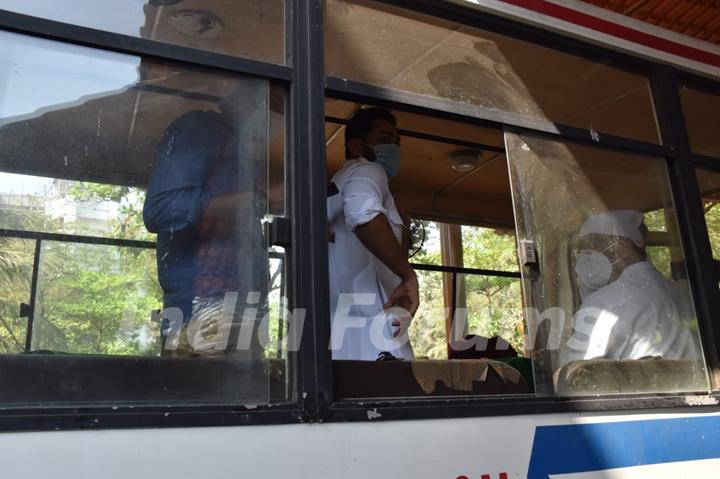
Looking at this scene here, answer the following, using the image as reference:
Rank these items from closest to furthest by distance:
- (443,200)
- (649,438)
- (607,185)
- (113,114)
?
(113,114) < (649,438) < (607,185) < (443,200)

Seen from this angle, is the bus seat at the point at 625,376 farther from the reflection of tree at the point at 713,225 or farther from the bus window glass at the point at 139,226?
the bus window glass at the point at 139,226

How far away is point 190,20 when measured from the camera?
1891 millimetres

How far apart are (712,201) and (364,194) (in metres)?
1.48

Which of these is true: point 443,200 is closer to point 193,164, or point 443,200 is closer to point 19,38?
point 193,164

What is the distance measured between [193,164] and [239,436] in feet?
2.28

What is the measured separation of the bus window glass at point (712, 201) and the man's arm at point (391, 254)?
46.6 inches

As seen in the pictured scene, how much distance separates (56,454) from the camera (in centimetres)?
138

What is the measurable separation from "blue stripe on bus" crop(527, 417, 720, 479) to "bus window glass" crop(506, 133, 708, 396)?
136 mm

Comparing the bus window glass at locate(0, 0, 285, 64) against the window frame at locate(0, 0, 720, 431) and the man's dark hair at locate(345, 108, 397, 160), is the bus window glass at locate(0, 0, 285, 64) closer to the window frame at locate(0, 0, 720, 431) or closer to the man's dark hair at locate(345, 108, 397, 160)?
the window frame at locate(0, 0, 720, 431)

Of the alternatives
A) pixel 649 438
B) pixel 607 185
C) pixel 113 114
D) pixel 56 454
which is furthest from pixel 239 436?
pixel 607 185

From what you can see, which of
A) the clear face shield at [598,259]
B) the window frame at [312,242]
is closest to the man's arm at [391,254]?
the window frame at [312,242]

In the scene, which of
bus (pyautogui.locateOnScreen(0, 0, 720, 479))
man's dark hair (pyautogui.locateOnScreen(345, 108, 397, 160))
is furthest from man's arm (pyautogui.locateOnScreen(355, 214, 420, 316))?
man's dark hair (pyautogui.locateOnScreen(345, 108, 397, 160))

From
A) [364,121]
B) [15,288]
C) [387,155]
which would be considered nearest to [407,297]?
[387,155]

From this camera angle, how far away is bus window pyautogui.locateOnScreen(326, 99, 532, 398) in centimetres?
204
